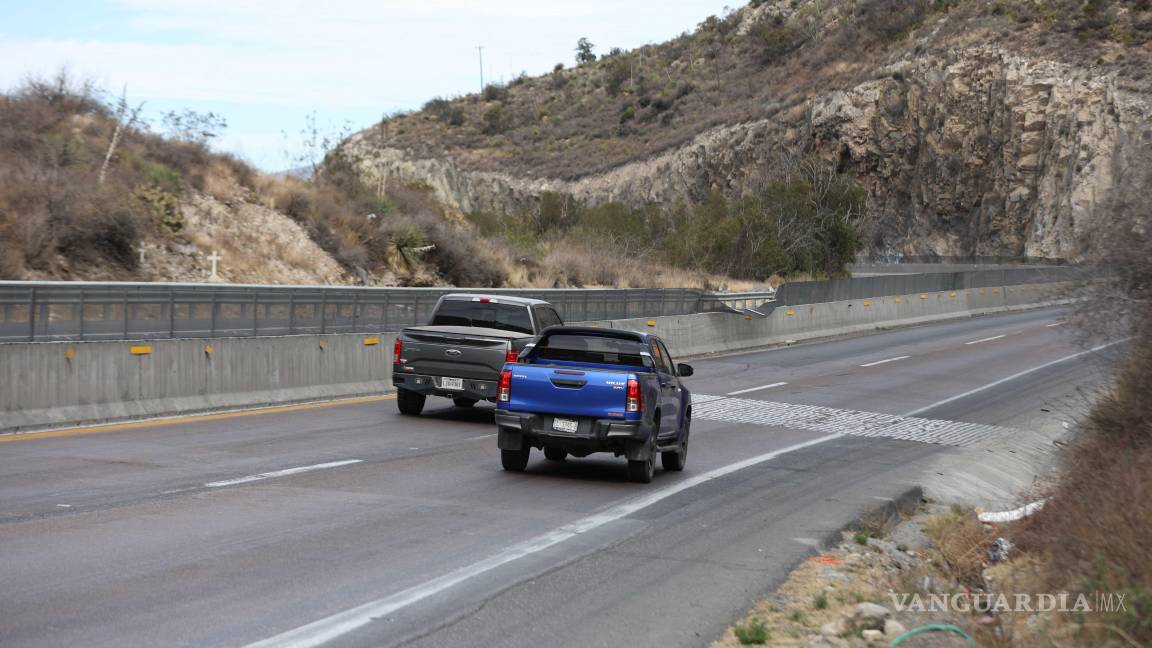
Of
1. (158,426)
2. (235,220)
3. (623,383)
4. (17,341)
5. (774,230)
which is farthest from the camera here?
(774,230)

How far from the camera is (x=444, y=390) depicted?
60.1 ft

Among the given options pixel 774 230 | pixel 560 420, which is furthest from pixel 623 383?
pixel 774 230

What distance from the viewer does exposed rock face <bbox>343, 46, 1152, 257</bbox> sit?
2729 inches

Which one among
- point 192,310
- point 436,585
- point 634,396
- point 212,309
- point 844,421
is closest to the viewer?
point 436,585

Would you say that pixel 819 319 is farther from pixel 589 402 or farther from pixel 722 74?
pixel 722 74

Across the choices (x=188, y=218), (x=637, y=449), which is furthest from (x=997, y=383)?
(x=188, y=218)

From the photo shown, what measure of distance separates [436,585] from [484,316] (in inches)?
456

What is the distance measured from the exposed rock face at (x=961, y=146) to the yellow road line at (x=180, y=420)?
4426 centimetres

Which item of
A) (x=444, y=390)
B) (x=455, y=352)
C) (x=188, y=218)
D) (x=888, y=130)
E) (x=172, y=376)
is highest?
(x=888, y=130)

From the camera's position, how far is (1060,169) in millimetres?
70188

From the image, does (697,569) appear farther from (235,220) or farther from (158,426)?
(235,220)

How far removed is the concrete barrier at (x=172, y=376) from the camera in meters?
15.6

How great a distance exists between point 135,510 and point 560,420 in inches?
178

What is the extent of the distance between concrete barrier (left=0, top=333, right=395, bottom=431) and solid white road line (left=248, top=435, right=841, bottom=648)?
322 inches
